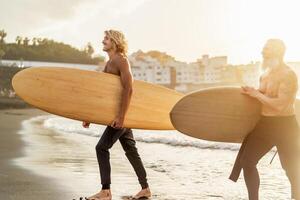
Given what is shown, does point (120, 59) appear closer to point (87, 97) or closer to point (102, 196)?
point (87, 97)

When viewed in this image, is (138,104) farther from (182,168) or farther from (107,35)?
(182,168)

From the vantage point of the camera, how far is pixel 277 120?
4.20 meters

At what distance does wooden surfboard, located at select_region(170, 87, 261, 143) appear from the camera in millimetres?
4680

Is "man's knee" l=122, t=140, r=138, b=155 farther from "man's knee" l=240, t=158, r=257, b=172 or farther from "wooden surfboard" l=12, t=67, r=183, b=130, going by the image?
"man's knee" l=240, t=158, r=257, b=172

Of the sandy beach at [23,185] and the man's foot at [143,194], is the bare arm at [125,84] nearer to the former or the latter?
the man's foot at [143,194]

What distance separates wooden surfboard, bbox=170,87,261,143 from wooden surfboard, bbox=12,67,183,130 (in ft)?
2.92

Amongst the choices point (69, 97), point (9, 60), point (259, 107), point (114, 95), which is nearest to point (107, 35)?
point (114, 95)

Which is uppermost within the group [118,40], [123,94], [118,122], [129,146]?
[118,40]

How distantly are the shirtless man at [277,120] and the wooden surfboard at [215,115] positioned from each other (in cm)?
36

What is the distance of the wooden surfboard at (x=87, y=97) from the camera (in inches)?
224

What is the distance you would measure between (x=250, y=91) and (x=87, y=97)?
6.86ft

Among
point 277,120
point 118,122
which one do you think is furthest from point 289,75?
point 118,122

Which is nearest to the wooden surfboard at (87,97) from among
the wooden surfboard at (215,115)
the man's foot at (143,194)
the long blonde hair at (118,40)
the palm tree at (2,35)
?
the long blonde hair at (118,40)

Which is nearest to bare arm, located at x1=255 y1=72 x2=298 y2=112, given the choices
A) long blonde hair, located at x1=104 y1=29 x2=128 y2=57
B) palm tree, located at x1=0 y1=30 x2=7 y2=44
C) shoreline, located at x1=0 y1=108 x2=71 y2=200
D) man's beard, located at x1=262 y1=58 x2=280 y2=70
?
man's beard, located at x1=262 y1=58 x2=280 y2=70
